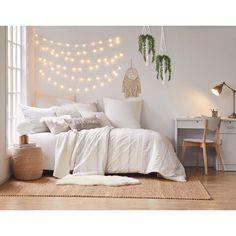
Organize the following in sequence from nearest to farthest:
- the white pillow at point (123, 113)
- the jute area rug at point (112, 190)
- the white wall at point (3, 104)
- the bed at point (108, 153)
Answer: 1. the jute area rug at point (112, 190)
2. the white wall at point (3, 104)
3. the bed at point (108, 153)
4. the white pillow at point (123, 113)

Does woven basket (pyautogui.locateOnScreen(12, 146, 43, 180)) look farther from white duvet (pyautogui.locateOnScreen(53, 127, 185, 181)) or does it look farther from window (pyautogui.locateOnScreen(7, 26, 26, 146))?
window (pyautogui.locateOnScreen(7, 26, 26, 146))

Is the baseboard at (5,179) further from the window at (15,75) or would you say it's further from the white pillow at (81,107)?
the white pillow at (81,107)

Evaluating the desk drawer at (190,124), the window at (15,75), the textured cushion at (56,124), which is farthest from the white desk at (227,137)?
the window at (15,75)

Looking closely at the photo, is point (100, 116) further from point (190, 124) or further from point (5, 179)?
point (5, 179)

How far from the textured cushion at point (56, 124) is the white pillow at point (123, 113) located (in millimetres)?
969

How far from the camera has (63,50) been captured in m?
6.06

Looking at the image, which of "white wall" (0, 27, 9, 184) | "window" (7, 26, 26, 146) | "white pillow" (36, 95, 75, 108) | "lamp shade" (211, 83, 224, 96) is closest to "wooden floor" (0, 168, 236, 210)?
"white wall" (0, 27, 9, 184)

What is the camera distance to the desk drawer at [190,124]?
5.61m

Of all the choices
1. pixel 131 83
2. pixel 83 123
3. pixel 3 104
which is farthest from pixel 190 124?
pixel 3 104

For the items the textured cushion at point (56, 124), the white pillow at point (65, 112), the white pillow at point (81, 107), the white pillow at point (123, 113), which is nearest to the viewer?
the textured cushion at point (56, 124)

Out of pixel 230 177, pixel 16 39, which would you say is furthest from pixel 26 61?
pixel 230 177

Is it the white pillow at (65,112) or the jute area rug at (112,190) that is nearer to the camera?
the jute area rug at (112,190)

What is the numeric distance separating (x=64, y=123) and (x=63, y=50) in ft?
4.87
